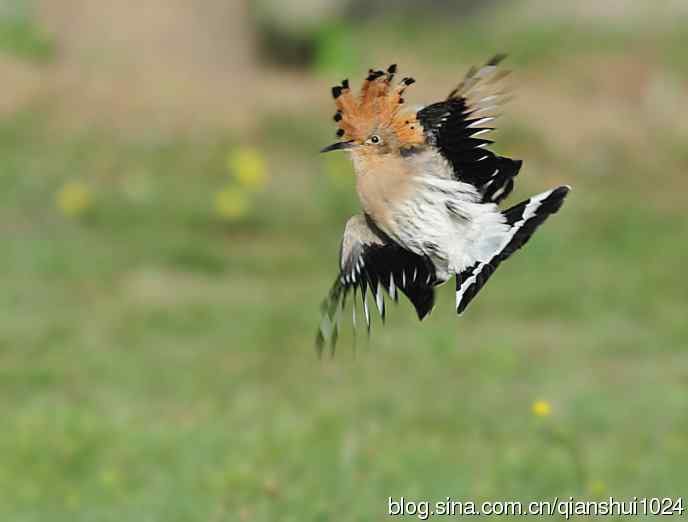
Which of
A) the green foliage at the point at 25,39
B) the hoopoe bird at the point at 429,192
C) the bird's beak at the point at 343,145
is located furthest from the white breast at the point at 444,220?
the green foliage at the point at 25,39

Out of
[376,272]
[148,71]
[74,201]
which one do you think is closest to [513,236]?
[376,272]

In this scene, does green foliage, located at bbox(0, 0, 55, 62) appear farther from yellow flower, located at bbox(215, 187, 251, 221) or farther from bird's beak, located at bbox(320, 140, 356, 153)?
bird's beak, located at bbox(320, 140, 356, 153)

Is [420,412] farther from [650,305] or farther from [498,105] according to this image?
[498,105]

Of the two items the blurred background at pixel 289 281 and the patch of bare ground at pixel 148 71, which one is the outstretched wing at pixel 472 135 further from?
the patch of bare ground at pixel 148 71

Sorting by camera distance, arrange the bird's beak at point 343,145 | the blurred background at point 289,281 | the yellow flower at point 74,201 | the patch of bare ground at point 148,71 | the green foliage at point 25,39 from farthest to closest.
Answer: the green foliage at point 25,39 < the patch of bare ground at point 148,71 < the yellow flower at point 74,201 < the blurred background at point 289,281 < the bird's beak at point 343,145

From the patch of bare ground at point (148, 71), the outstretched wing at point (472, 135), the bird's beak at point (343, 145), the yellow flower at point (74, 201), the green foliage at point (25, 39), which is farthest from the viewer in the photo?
the green foliage at point (25, 39)

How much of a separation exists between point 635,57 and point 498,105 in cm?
1043

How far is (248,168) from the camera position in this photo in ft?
30.2

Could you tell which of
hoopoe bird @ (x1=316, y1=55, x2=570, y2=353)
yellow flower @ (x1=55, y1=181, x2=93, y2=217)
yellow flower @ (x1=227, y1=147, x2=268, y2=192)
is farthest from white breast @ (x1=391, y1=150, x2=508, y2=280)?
yellow flower @ (x1=55, y1=181, x2=93, y2=217)

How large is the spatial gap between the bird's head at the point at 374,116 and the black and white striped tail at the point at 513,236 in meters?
0.26

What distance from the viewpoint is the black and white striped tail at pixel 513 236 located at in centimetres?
284

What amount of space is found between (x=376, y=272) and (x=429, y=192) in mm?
296

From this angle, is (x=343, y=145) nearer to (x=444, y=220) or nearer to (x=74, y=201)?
(x=444, y=220)

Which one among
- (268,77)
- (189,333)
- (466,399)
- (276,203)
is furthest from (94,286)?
(268,77)
